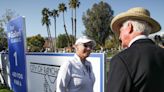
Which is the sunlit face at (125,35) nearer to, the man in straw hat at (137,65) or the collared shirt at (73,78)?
the man in straw hat at (137,65)

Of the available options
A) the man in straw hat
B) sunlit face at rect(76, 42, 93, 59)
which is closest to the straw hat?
the man in straw hat

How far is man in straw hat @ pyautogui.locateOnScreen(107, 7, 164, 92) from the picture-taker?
2.49 meters

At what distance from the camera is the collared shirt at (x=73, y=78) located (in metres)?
4.83

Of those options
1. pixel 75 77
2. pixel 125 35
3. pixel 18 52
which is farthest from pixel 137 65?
pixel 18 52

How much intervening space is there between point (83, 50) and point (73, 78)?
476 mm

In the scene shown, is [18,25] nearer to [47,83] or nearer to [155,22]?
[47,83]

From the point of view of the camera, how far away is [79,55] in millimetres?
5047

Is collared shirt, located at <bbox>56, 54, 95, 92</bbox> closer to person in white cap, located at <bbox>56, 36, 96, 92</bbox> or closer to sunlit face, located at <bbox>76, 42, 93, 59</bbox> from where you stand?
person in white cap, located at <bbox>56, 36, 96, 92</bbox>

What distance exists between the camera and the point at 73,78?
486cm

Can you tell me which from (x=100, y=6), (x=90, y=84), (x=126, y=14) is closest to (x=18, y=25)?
(x=90, y=84)

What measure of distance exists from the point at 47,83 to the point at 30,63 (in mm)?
1461

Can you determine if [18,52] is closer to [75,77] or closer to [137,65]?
[75,77]

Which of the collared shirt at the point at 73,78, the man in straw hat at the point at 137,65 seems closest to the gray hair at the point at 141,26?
the man in straw hat at the point at 137,65

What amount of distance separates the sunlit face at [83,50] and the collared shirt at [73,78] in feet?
0.48
